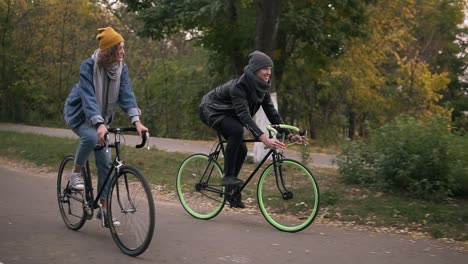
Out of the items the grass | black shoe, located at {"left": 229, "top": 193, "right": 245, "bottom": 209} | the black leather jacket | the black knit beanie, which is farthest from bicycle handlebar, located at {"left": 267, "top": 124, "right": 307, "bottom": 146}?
the grass

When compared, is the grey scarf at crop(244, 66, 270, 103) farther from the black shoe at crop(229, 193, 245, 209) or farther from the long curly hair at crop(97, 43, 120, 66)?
the long curly hair at crop(97, 43, 120, 66)

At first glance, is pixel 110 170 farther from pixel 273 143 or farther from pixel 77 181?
pixel 273 143

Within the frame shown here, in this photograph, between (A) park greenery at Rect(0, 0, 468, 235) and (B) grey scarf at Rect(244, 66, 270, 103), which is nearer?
(B) grey scarf at Rect(244, 66, 270, 103)

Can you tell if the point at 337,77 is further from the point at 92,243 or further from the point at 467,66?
the point at 92,243

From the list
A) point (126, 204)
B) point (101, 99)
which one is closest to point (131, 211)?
point (126, 204)

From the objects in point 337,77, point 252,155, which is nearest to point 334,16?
point 252,155

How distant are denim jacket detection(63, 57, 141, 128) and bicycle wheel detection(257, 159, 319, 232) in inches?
61.3

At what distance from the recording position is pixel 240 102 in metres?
5.90

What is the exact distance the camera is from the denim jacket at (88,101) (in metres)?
5.14

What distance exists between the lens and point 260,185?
6133 mm

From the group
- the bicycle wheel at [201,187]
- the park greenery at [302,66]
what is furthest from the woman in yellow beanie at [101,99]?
the park greenery at [302,66]

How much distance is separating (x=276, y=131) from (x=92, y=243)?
6.78 ft

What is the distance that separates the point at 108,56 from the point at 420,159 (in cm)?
385

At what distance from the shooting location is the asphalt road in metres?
4.93
